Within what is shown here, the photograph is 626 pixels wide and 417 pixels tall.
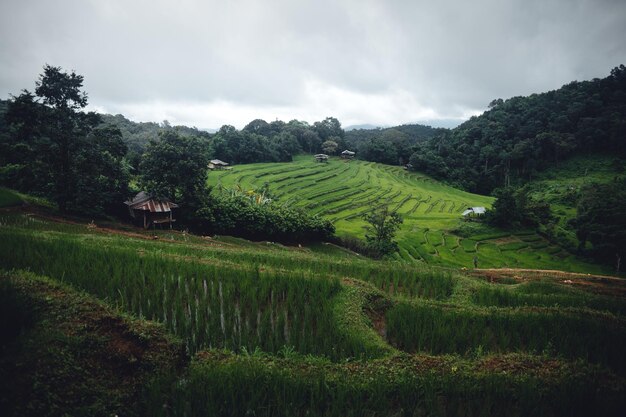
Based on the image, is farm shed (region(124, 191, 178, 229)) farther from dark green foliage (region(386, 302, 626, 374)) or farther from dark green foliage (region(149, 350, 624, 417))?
dark green foliage (region(149, 350, 624, 417))

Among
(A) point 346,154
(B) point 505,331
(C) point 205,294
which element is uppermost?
(A) point 346,154

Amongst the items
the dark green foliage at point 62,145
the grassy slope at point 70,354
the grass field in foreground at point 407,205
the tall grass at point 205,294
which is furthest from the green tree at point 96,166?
the grass field in foreground at point 407,205

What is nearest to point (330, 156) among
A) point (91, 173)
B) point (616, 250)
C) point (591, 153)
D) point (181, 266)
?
point (591, 153)

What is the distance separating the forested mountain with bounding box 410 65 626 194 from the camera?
80.3 meters

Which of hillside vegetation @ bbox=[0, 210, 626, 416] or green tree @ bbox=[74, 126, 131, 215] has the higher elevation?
green tree @ bbox=[74, 126, 131, 215]

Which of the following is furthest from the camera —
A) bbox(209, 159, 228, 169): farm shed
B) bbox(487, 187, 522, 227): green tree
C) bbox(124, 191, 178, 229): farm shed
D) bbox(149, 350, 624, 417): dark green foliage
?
bbox(209, 159, 228, 169): farm shed

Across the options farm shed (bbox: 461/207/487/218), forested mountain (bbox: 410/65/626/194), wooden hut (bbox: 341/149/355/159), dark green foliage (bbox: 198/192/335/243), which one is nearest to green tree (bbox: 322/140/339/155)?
wooden hut (bbox: 341/149/355/159)

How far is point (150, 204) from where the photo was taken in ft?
84.9

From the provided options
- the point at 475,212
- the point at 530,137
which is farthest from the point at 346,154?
the point at 475,212

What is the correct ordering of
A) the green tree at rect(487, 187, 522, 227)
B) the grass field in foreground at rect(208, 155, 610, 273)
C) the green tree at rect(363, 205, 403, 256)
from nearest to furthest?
the green tree at rect(363, 205, 403, 256)
the grass field in foreground at rect(208, 155, 610, 273)
the green tree at rect(487, 187, 522, 227)

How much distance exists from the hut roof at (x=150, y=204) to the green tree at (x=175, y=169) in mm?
716

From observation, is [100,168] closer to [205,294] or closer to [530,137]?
[205,294]

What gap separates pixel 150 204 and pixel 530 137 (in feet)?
320

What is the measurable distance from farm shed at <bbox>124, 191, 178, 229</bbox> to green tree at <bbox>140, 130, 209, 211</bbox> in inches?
34.5
